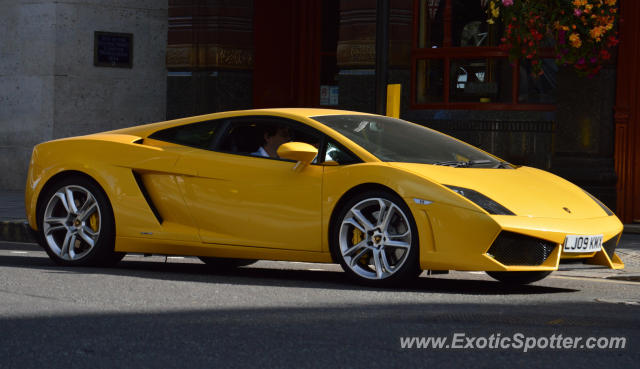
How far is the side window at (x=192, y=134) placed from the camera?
27.9 ft

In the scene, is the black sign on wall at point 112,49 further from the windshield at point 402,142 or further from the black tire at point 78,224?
the windshield at point 402,142

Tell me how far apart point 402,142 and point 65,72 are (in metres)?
11.0

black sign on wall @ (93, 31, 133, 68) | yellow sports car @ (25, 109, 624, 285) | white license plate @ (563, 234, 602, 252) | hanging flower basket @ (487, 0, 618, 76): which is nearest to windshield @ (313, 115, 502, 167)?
yellow sports car @ (25, 109, 624, 285)

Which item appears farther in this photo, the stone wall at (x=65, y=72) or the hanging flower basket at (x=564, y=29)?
the stone wall at (x=65, y=72)

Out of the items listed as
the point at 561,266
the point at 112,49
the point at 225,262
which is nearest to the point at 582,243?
the point at 561,266

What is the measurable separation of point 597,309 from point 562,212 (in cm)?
93

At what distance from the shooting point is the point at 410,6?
15797 mm

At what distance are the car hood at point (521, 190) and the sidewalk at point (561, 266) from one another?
147 centimetres

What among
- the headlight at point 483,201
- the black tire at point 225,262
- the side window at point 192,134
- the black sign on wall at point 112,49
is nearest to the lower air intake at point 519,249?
the headlight at point 483,201

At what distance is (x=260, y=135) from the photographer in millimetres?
8367

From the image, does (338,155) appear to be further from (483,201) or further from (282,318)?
(282,318)

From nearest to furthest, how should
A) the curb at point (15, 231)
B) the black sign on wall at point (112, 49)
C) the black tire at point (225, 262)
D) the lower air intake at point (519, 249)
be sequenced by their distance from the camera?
the lower air intake at point (519, 249), the black tire at point (225, 262), the curb at point (15, 231), the black sign on wall at point (112, 49)

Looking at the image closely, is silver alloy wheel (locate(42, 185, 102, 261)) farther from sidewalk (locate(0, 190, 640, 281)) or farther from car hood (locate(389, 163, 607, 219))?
car hood (locate(389, 163, 607, 219))

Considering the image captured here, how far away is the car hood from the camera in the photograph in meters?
7.36
